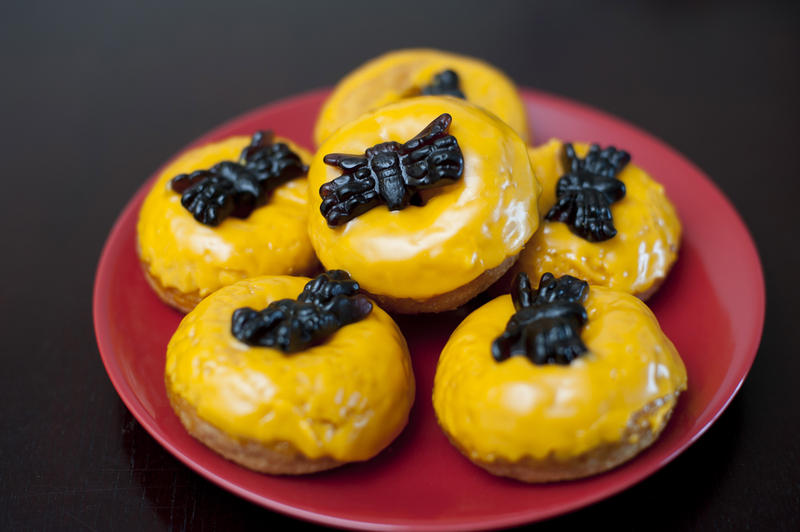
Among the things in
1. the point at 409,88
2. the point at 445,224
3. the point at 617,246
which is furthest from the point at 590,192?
the point at 409,88

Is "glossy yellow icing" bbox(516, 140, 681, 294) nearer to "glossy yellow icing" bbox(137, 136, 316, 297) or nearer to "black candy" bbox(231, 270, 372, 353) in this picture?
"black candy" bbox(231, 270, 372, 353)

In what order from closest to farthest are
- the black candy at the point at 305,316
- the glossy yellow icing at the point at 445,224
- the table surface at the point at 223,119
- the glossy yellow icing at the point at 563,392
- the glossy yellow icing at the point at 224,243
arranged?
the glossy yellow icing at the point at 563,392 → the black candy at the point at 305,316 → the glossy yellow icing at the point at 445,224 → the table surface at the point at 223,119 → the glossy yellow icing at the point at 224,243

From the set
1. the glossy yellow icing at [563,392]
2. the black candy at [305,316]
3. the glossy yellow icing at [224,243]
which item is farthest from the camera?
the glossy yellow icing at [224,243]

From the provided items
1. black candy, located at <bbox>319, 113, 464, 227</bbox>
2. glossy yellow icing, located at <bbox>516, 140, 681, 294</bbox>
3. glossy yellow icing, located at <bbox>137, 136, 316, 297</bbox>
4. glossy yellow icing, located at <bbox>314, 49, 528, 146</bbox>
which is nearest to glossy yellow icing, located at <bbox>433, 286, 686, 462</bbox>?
glossy yellow icing, located at <bbox>516, 140, 681, 294</bbox>

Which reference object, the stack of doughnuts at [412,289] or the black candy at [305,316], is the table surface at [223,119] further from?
the black candy at [305,316]

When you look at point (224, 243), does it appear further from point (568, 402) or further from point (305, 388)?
point (568, 402)

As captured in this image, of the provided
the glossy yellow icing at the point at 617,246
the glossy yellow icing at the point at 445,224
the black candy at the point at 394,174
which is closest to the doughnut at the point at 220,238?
the glossy yellow icing at the point at 445,224
